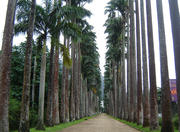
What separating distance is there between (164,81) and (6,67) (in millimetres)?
7895

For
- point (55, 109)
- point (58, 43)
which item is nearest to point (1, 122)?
point (58, 43)

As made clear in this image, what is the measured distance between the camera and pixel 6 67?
389 inches

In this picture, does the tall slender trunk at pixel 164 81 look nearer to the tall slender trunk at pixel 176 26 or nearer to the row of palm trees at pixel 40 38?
the tall slender trunk at pixel 176 26

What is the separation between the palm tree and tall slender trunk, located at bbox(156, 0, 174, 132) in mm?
7522

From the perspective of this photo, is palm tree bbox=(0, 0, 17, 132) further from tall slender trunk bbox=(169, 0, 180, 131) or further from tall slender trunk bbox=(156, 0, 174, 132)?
tall slender trunk bbox=(156, 0, 174, 132)

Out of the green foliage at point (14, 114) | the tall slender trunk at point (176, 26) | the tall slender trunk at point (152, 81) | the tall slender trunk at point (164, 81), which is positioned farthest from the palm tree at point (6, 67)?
the tall slender trunk at point (152, 81)

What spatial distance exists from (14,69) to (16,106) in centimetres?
1039

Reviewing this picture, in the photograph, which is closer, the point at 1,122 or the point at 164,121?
the point at 1,122

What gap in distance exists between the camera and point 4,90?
9602 mm

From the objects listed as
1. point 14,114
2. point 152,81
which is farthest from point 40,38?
point 152,81

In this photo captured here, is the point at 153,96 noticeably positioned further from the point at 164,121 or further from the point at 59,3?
the point at 59,3

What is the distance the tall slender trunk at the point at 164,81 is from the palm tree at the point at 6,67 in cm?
752

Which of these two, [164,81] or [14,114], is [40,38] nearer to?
[14,114]

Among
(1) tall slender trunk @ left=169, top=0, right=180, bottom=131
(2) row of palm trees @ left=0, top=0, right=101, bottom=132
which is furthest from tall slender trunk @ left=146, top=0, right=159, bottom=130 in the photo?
(1) tall slender trunk @ left=169, top=0, right=180, bottom=131
